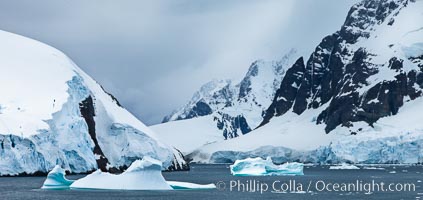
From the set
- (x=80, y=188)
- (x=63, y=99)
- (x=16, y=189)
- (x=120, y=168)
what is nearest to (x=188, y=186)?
(x=80, y=188)

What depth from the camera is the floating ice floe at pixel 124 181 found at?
247 ft

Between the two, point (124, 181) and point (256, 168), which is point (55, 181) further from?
point (256, 168)

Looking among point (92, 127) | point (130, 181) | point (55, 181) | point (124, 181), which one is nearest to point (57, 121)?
point (92, 127)

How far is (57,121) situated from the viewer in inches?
4422

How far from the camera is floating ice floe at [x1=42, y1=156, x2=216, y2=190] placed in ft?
247

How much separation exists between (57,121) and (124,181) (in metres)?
36.7

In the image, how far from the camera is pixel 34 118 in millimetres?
108375

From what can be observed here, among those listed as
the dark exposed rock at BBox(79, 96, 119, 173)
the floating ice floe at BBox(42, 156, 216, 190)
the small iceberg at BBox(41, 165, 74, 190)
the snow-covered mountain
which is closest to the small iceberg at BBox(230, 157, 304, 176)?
the snow-covered mountain

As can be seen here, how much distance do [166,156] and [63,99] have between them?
32.7 metres

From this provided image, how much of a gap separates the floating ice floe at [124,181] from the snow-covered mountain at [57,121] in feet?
70.9

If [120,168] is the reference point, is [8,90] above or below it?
above

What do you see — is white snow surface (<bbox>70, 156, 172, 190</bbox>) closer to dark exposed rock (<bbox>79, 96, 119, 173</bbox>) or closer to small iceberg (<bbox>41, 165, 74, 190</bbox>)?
small iceberg (<bbox>41, 165, 74, 190</bbox>)

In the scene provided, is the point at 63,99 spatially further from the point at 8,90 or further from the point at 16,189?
the point at 16,189

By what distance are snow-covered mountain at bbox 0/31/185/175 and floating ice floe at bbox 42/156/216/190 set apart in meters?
21.6
